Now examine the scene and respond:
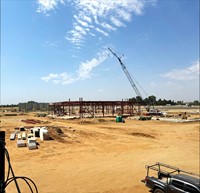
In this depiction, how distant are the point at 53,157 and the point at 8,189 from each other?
8.24 metres

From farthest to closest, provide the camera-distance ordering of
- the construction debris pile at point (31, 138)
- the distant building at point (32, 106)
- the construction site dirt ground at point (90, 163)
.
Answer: the distant building at point (32, 106), the construction debris pile at point (31, 138), the construction site dirt ground at point (90, 163)

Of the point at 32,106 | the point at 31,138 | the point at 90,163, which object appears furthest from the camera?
the point at 32,106

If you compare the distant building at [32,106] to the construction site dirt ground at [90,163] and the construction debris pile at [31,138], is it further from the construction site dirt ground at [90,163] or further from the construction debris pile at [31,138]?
the construction site dirt ground at [90,163]

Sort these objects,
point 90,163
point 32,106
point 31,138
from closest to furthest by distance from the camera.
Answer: point 90,163
point 31,138
point 32,106

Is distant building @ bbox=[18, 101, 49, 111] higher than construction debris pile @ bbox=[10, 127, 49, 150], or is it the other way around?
distant building @ bbox=[18, 101, 49, 111]

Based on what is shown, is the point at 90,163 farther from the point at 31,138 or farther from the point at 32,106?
the point at 32,106

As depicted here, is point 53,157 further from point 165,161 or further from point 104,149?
point 165,161

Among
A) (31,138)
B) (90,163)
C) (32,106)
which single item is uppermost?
(32,106)

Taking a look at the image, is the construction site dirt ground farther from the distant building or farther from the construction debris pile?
the distant building

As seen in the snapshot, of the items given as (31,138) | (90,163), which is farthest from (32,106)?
(90,163)

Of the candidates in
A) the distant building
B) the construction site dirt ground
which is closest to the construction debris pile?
the construction site dirt ground

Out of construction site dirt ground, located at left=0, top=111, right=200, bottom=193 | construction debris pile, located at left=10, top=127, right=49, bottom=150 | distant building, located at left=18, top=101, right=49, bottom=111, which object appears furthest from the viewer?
distant building, located at left=18, top=101, right=49, bottom=111

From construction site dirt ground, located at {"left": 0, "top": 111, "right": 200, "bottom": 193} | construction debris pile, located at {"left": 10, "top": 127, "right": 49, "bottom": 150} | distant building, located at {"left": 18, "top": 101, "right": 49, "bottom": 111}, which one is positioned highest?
distant building, located at {"left": 18, "top": 101, "right": 49, "bottom": 111}

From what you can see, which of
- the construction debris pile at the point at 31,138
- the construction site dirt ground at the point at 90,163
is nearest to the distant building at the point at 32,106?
the construction debris pile at the point at 31,138
